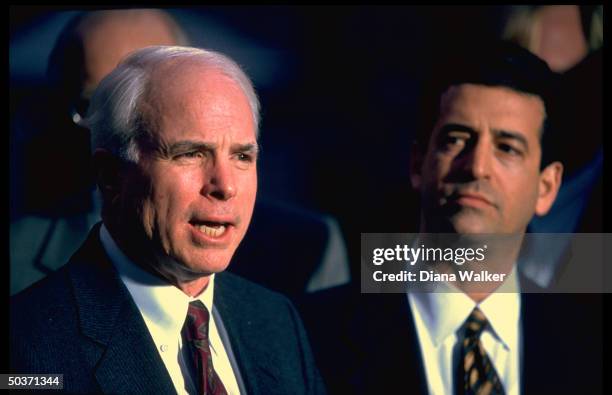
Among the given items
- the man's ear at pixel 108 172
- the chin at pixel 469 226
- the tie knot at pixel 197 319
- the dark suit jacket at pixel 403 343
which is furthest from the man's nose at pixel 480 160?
→ the man's ear at pixel 108 172

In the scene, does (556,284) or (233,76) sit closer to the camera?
(233,76)

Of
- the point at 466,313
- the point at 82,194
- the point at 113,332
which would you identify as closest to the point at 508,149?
the point at 466,313

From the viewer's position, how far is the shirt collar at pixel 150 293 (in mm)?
1968

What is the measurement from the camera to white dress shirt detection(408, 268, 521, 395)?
229 cm

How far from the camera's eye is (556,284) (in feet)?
7.87

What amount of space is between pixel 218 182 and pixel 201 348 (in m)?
0.45

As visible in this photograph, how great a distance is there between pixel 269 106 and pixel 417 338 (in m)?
0.87

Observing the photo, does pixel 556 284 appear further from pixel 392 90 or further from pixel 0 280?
pixel 0 280

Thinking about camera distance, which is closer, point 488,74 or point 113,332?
point 113,332

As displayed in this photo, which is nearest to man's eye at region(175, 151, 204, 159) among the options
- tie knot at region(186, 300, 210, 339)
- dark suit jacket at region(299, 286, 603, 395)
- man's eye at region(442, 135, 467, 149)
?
tie knot at region(186, 300, 210, 339)

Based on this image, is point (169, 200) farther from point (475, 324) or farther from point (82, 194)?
point (475, 324)

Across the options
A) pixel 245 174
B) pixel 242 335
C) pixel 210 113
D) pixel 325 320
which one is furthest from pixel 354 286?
pixel 210 113

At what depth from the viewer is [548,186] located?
2.37m

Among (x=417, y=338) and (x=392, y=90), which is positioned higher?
(x=392, y=90)
